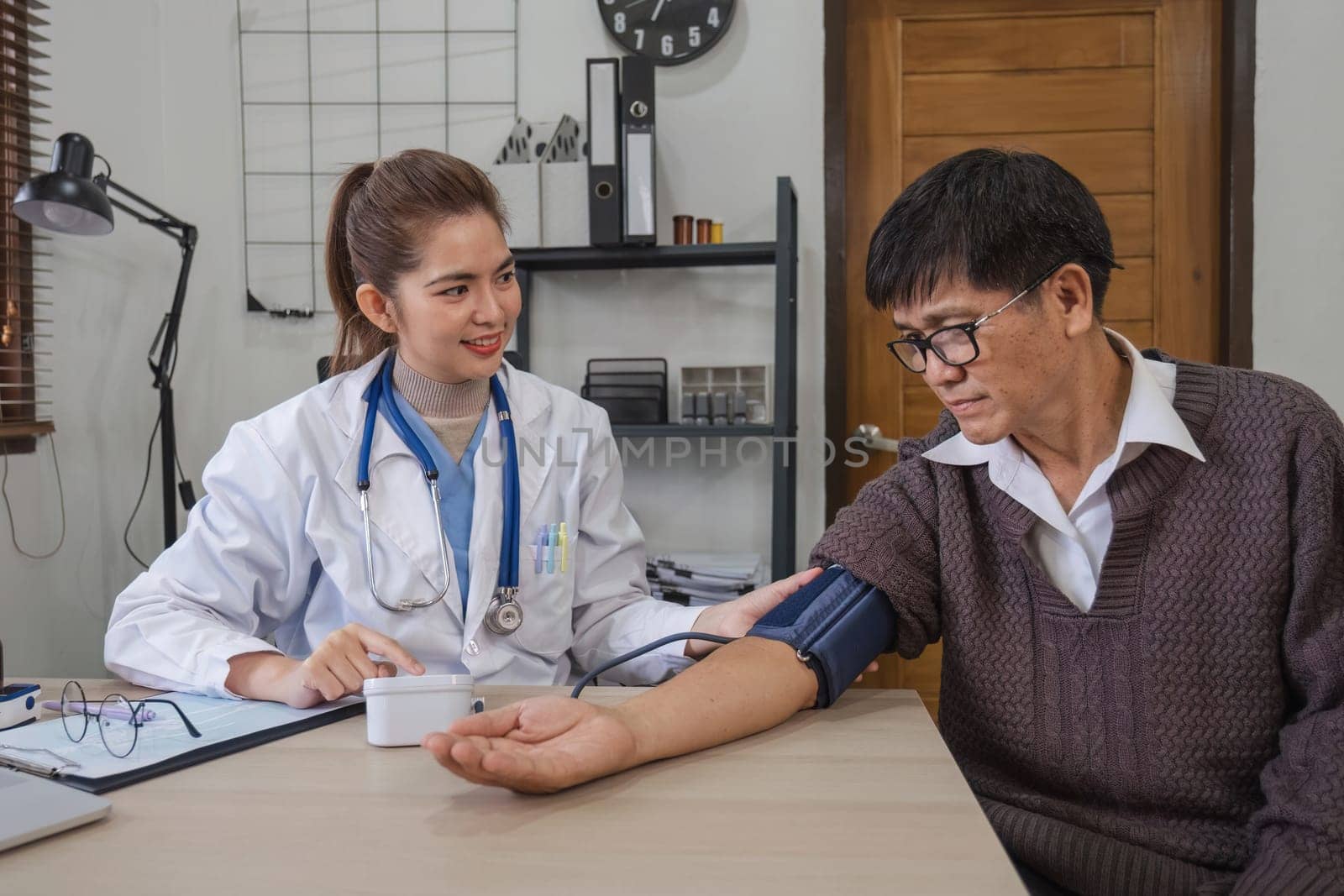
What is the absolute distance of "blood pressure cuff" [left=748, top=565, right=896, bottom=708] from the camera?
1.08 metres

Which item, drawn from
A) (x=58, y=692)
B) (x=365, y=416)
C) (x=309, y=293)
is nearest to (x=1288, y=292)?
(x=365, y=416)

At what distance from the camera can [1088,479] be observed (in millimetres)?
1135

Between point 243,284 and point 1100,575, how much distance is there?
2.43 m

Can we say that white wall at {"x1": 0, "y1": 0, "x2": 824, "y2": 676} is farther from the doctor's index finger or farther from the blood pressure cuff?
the doctor's index finger

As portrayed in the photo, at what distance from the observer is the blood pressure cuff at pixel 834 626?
1.08 m

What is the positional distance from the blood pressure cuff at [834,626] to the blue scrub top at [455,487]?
0.47 m

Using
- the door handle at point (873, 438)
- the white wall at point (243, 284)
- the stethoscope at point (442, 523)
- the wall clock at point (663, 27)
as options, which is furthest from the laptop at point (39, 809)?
the wall clock at point (663, 27)

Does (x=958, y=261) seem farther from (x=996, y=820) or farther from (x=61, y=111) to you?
(x=61, y=111)

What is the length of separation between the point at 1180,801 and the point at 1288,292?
6.40 ft

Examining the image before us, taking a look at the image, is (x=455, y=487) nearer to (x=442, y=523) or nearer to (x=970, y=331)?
(x=442, y=523)

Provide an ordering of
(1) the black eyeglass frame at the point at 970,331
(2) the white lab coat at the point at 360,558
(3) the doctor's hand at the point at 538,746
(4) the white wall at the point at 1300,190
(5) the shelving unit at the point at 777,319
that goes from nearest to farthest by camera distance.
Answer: (3) the doctor's hand at the point at 538,746 < (1) the black eyeglass frame at the point at 970,331 < (2) the white lab coat at the point at 360,558 < (5) the shelving unit at the point at 777,319 < (4) the white wall at the point at 1300,190

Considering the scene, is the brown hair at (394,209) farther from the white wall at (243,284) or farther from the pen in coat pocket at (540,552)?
the white wall at (243,284)

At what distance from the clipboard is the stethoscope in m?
0.28

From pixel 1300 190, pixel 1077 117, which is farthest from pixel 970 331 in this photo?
pixel 1300 190
